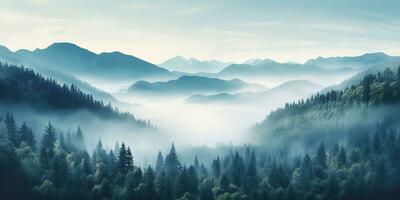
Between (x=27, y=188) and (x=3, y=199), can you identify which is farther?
(x=27, y=188)

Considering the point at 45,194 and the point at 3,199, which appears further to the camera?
the point at 45,194

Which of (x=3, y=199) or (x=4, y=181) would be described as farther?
(x=4, y=181)
